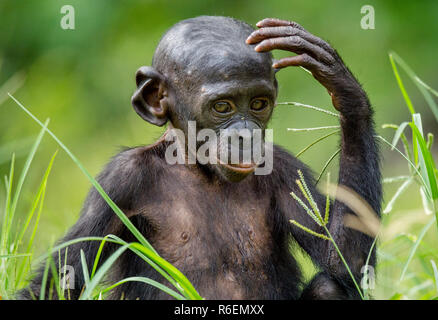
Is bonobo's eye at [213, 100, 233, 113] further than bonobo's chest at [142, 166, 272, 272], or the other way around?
bonobo's chest at [142, 166, 272, 272]

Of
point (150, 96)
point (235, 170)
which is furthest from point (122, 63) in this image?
point (235, 170)

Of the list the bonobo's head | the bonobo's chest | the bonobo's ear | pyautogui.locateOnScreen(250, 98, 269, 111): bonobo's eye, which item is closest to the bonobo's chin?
the bonobo's head

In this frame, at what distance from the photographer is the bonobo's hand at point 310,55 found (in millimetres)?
5238

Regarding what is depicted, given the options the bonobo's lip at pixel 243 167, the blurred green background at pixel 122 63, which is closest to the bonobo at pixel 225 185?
the bonobo's lip at pixel 243 167

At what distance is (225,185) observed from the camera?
586 centimetres

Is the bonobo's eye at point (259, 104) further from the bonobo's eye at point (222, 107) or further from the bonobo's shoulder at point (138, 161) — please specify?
the bonobo's shoulder at point (138, 161)

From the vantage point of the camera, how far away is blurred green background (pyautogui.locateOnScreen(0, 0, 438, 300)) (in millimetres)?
13141

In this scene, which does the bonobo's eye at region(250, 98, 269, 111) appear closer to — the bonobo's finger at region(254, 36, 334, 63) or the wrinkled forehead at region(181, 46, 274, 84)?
the wrinkled forehead at region(181, 46, 274, 84)

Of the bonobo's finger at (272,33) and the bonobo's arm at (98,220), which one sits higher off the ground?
the bonobo's finger at (272,33)

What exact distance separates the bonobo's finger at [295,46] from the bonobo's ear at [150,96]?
3.08ft

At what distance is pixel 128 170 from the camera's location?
5684mm

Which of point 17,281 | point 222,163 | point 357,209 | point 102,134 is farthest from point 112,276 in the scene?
point 102,134

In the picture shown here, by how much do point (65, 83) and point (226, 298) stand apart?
914 cm
